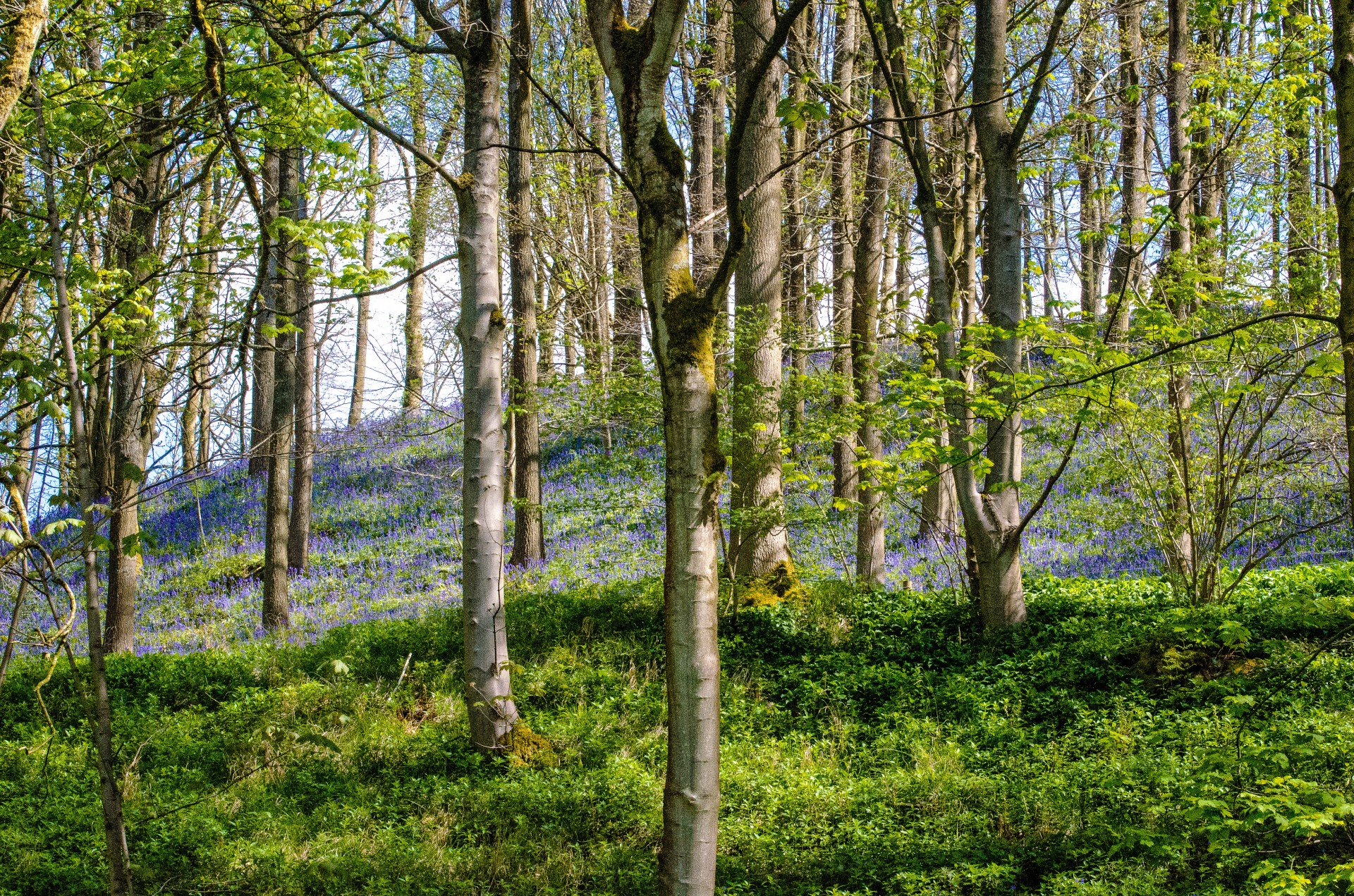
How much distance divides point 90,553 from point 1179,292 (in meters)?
7.06

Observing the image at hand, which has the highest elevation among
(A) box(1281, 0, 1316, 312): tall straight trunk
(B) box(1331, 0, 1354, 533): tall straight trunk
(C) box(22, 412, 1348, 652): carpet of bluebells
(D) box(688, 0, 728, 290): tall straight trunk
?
(D) box(688, 0, 728, 290): tall straight trunk

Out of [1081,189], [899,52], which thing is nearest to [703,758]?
[899,52]

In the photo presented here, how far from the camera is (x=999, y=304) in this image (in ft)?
25.6

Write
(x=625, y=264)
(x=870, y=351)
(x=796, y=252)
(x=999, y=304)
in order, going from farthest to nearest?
1. (x=625, y=264)
2. (x=796, y=252)
3. (x=870, y=351)
4. (x=999, y=304)

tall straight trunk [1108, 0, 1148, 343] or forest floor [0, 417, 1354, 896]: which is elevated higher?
tall straight trunk [1108, 0, 1148, 343]

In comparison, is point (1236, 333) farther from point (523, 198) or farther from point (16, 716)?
point (16, 716)

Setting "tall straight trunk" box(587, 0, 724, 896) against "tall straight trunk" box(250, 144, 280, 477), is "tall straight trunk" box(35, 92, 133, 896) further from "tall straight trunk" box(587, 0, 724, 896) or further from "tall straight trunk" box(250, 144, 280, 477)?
"tall straight trunk" box(587, 0, 724, 896)

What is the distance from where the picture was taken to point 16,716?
797 cm

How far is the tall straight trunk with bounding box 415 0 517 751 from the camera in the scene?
20.9ft

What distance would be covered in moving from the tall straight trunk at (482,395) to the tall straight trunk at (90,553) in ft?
9.38

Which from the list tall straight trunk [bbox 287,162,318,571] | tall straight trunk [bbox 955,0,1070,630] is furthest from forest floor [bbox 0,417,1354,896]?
tall straight trunk [bbox 287,162,318,571]

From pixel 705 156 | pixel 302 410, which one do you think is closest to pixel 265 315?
pixel 302 410

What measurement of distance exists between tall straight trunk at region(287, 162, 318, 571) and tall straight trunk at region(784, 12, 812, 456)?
15.9 feet

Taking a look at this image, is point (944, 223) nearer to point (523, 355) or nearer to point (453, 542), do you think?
point (523, 355)
